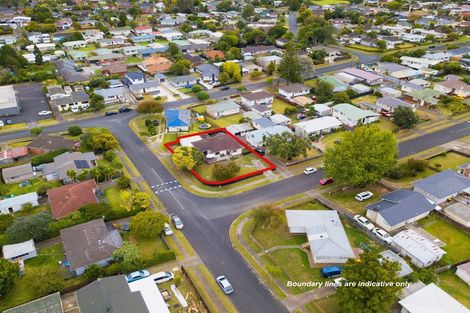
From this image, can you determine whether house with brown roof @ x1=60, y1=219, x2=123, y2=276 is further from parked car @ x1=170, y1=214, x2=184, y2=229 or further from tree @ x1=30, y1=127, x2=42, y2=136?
tree @ x1=30, y1=127, x2=42, y2=136

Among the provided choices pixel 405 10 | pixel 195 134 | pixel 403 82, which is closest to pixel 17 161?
pixel 195 134

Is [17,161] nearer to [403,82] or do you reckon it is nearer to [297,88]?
[297,88]

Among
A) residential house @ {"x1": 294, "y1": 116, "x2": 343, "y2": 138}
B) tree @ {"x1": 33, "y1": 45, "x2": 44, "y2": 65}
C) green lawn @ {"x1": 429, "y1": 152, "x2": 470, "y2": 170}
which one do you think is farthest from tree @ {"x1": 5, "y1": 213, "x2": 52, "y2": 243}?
tree @ {"x1": 33, "y1": 45, "x2": 44, "y2": 65}

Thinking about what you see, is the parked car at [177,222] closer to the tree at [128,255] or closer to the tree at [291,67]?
the tree at [128,255]

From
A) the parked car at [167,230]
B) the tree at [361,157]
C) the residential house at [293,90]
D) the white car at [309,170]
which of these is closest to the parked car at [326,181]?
the white car at [309,170]

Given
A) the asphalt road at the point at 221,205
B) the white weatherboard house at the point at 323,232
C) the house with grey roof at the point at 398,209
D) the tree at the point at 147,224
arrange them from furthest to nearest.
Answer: the house with grey roof at the point at 398,209, the tree at the point at 147,224, the white weatherboard house at the point at 323,232, the asphalt road at the point at 221,205
